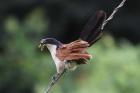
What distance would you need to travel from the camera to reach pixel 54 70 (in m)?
6.87

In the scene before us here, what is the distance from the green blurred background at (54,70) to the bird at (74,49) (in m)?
4.21

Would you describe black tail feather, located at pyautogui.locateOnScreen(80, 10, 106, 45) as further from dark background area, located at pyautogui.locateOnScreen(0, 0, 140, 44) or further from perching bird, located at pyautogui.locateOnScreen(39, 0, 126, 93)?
dark background area, located at pyautogui.locateOnScreen(0, 0, 140, 44)

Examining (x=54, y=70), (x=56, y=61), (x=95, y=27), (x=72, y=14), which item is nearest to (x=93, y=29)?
(x=95, y=27)

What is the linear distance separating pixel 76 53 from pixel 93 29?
0.09m

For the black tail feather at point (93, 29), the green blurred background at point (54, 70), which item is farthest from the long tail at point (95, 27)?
the green blurred background at point (54, 70)

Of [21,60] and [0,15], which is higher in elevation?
[21,60]

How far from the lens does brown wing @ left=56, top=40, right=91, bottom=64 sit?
1131 mm

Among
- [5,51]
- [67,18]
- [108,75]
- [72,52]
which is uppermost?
[72,52]

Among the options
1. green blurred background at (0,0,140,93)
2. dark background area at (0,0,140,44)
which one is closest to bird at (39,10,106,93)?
green blurred background at (0,0,140,93)

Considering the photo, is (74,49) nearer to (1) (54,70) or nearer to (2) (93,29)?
(2) (93,29)

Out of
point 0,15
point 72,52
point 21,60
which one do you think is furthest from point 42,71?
point 72,52

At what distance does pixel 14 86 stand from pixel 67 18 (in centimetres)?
413

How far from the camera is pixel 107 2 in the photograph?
38.5 feet

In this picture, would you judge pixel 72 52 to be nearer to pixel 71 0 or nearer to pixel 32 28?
pixel 32 28
